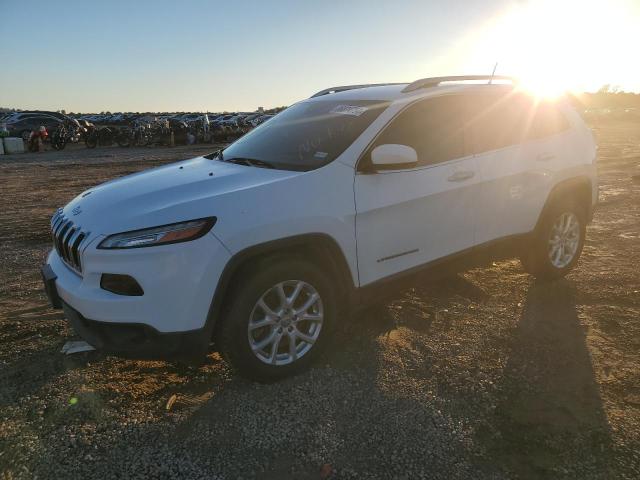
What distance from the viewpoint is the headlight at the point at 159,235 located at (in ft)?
8.07

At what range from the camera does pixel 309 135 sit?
11.5 ft

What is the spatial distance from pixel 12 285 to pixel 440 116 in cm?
435

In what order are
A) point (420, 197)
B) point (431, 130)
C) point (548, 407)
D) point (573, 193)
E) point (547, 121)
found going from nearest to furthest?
point (548, 407)
point (420, 197)
point (431, 130)
point (547, 121)
point (573, 193)

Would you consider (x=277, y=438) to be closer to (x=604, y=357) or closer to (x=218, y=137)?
(x=604, y=357)

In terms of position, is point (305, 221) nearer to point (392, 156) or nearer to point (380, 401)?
point (392, 156)

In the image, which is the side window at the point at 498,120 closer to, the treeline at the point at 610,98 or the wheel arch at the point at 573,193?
the wheel arch at the point at 573,193

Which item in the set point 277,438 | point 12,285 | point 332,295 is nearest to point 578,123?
point 332,295

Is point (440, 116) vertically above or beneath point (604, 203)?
above

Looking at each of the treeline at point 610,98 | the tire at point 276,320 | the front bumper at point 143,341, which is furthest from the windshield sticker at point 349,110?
the treeline at point 610,98

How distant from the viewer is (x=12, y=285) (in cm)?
478

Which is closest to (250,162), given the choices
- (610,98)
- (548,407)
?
(548,407)

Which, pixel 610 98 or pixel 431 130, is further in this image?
pixel 610 98

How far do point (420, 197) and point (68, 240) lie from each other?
7.32 feet

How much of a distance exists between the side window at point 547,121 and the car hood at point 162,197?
2.52 meters
